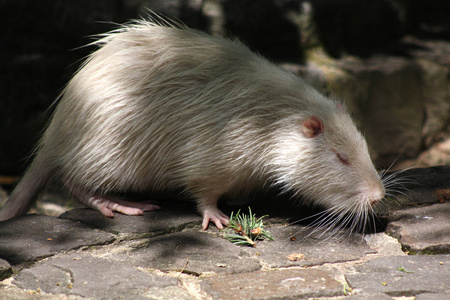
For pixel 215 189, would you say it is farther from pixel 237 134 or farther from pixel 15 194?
Result: pixel 15 194

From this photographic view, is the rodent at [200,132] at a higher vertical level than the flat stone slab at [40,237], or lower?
higher

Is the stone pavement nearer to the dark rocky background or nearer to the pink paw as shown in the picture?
the pink paw

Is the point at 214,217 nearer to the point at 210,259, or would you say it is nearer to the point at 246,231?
the point at 246,231

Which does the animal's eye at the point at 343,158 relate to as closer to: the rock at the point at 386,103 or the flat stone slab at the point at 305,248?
the flat stone slab at the point at 305,248

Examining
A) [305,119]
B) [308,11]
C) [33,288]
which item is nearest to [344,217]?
[305,119]

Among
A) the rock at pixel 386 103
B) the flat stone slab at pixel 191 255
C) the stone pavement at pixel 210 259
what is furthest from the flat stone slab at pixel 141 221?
the rock at pixel 386 103
